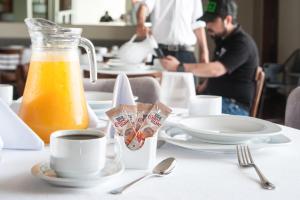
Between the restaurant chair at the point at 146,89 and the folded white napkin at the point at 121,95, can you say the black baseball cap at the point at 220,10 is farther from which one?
the folded white napkin at the point at 121,95

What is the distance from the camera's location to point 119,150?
3.10 feet

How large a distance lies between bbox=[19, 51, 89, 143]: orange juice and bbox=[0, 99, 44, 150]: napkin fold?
40 millimetres

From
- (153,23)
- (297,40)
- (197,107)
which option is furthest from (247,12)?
(197,107)

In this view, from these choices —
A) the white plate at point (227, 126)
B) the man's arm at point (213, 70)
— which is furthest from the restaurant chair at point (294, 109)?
the man's arm at point (213, 70)

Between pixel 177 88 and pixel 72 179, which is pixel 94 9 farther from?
pixel 72 179

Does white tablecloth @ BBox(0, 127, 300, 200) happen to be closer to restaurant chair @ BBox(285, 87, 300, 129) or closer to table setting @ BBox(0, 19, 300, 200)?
table setting @ BBox(0, 19, 300, 200)

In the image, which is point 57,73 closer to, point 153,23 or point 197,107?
point 197,107

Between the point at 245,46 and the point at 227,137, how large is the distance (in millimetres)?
2019

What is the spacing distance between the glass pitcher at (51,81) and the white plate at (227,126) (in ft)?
0.86

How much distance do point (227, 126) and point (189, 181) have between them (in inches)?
17.1

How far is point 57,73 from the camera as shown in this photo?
109 cm

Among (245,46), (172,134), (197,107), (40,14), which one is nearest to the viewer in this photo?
(172,134)

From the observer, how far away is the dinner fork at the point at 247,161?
84 centimetres

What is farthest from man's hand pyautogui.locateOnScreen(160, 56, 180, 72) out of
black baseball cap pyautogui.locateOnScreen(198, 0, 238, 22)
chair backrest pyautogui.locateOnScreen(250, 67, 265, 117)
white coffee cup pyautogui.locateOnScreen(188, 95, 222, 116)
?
white coffee cup pyautogui.locateOnScreen(188, 95, 222, 116)
